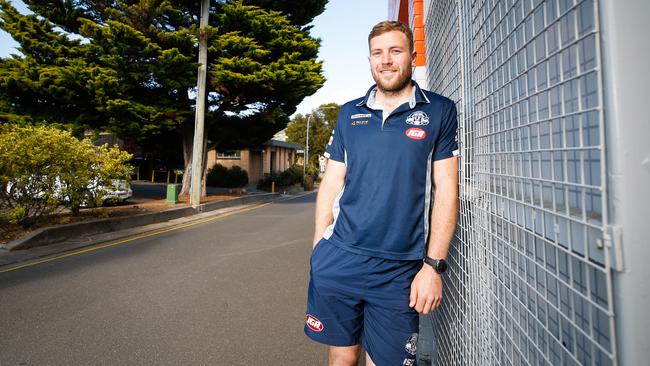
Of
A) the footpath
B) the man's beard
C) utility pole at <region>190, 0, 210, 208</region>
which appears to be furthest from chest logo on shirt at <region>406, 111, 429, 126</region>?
utility pole at <region>190, 0, 210, 208</region>

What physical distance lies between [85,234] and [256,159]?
27.1 metres

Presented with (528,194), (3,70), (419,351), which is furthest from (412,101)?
(3,70)

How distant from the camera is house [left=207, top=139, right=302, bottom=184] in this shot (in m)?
33.9

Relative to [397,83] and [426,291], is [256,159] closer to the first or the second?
[397,83]

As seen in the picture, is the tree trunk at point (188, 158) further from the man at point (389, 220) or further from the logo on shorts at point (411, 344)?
the logo on shorts at point (411, 344)

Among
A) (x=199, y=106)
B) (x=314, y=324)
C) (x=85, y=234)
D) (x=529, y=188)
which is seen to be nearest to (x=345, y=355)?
(x=314, y=324)

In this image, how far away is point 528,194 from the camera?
1228 mm

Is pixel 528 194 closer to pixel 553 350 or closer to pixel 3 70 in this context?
pixel 553 350

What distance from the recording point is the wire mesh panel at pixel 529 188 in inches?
35.0

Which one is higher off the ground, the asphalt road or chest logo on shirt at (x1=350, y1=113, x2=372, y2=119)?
chest logo on shirt at (x1=350, y1=113, x2=372, y2=119)

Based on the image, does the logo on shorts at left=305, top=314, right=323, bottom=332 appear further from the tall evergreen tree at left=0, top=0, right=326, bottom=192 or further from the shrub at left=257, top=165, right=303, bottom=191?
the shrub at left=257, top=165, right=303, bottom=191

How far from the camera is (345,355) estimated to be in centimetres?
188

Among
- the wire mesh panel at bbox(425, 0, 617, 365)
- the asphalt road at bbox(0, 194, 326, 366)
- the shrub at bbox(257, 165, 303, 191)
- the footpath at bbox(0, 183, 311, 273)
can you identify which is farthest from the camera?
the shrub at bbox(257, 165, 303, 191)

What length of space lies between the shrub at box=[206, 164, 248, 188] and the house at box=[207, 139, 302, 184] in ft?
5.53
